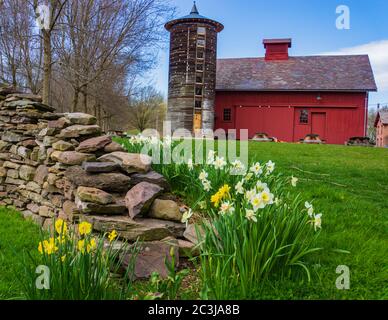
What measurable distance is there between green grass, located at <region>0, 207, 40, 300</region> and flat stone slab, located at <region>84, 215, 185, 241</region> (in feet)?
2.08

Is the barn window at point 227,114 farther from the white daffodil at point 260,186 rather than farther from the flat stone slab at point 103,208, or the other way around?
the white daffodil at point 260,186

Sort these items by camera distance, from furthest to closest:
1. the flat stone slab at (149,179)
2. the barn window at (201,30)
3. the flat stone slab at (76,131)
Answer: the barn window at (201,30)
the flat stone slab at (76,131)
the flat stone slab at (149,179)

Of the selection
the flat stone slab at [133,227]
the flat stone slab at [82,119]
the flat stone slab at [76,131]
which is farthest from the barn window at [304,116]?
the flat stone slab at [133,227]

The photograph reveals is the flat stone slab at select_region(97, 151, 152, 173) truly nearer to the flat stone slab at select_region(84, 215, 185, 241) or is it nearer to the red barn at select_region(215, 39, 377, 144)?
the flat stone slab at select_region(84, 215, 185, 241)

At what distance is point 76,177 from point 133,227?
970mm

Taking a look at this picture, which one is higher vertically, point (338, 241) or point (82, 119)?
point (82, 119)

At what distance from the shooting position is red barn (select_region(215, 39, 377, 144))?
68.1ft

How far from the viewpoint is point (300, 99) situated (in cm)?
2152

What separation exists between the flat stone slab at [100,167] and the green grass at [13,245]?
937 millimetres

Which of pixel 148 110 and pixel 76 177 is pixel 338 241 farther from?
pixel 148 110

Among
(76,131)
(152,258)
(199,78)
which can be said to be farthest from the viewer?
(199,78)

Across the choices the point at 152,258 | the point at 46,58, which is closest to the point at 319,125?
the point at 46,58

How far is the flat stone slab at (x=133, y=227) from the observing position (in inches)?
113
